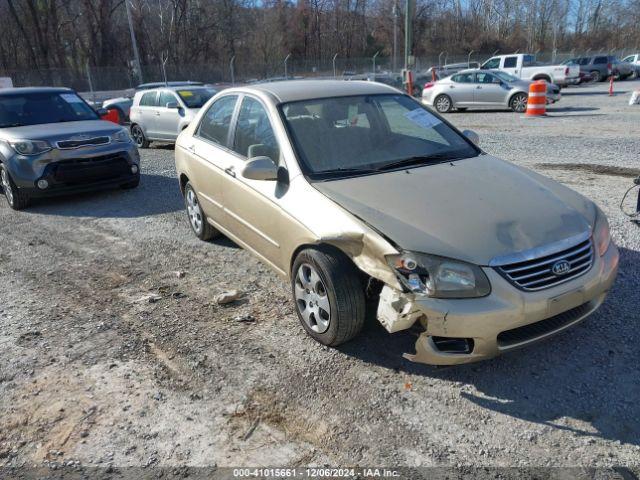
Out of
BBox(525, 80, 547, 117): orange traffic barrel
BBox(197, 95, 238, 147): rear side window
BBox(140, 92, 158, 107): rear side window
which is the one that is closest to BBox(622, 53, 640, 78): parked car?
BBox(525, 80, 547, 117): orange traffic barrel

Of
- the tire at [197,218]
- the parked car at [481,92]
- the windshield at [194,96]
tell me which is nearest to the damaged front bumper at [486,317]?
the tire at [197,218]

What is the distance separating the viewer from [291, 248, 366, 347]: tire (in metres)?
3.16

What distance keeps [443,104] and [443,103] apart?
4 cm

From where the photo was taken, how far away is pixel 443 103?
1852cm

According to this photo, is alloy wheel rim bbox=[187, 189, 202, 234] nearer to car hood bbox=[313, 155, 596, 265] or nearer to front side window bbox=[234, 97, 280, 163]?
front side window bbox=[234, 97, 280, 163]

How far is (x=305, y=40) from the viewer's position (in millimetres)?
62344

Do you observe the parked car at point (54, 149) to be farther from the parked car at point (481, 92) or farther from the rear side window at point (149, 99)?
the parked car at point (481, 92)

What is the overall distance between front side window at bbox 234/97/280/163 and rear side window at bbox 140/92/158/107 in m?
9.29

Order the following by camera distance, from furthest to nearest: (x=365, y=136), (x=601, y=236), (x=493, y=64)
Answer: (x=493, y=64) → (x=365, y=136) → (x=601, y=236)

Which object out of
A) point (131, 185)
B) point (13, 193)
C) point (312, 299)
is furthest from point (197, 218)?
point (13, 193)

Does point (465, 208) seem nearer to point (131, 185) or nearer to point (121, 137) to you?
point (121, 137)

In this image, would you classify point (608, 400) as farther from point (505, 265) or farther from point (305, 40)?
point (305, 40)

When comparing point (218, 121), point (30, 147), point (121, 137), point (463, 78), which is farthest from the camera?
point (463, 78)

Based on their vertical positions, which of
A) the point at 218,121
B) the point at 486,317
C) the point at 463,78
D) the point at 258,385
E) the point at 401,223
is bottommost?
the point at 258,385
